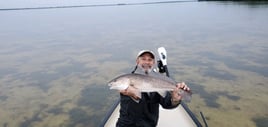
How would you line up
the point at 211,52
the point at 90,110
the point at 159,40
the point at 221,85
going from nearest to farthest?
the point at 90,110 → the point at 221,85 → the point at 211,52 → the point at 159,40

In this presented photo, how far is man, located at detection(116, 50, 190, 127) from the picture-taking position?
3980 millimetres

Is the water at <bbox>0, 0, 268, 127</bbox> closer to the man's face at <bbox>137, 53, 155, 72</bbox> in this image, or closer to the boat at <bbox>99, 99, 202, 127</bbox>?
the boat at <bbox>99, 99, 202, 127</bbox>

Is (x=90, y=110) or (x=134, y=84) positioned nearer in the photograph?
(x=134, y=84)

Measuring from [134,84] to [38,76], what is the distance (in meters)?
10.1

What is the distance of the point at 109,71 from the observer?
12.8 metres

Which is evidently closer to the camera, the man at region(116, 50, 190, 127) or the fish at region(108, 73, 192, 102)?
the fish at region(108, 73, 192, 102)

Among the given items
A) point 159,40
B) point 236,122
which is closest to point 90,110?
point 236,122

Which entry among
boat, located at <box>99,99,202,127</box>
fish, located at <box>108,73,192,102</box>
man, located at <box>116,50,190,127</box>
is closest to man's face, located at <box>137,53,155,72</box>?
man, located at <box>116,50,190,127</box>

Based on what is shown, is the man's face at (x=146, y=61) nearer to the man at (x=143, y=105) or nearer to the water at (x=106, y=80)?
the man at (x=143, y=105)

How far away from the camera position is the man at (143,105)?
398 centimetres

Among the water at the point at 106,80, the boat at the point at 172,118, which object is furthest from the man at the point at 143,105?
the water at the point at 106,80

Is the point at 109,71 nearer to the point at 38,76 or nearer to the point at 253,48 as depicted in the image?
the point at 38,76

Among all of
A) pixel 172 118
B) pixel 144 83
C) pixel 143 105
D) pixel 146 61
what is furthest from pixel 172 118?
pixel 144 83

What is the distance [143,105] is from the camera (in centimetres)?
412
